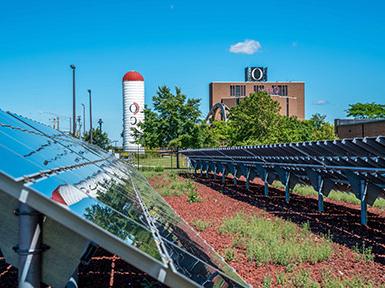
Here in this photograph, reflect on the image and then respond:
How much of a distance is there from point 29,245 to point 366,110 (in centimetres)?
7789

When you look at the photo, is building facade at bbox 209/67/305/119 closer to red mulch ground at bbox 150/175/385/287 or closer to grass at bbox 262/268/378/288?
red mulch ground at bbox 150/175/385/287

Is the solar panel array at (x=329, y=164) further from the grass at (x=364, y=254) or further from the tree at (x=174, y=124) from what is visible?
the tree at (x=174, y=124)

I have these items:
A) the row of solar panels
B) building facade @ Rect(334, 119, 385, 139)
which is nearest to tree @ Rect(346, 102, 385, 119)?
building facade @ Rect(334, 119, 385, 139)

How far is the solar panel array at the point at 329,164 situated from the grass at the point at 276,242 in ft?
6.20

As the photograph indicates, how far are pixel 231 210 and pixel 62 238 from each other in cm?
1067

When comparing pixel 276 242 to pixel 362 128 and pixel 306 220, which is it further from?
pixel 362 128

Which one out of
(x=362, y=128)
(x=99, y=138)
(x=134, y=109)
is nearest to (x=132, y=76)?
(x=134, y=109)

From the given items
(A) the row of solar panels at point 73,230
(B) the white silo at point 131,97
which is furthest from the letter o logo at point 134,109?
(A) the row of solar panels at point 73,230

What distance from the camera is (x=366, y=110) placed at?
7581 cm

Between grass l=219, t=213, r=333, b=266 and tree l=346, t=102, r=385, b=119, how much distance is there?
68.9m

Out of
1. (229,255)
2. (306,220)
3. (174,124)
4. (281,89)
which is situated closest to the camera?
(229,255)

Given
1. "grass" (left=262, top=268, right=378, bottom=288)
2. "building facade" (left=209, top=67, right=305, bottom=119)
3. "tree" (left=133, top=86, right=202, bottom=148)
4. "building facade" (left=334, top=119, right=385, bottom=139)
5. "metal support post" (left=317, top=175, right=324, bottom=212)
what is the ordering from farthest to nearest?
"building facade" (left=209, top=67, right=305, bottom=119)
"building facade" (left=334, top=119, right=385, bottom=139)
"tree" (left=133, top=86, right=202, bottom=148)
"metal support post" (left=317, top=175, right=324, bottom=212)
"grass" (left=262, top=268, right=378, bottom=288)

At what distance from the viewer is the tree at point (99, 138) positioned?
5147cm

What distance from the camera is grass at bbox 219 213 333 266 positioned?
7410 millimetres
